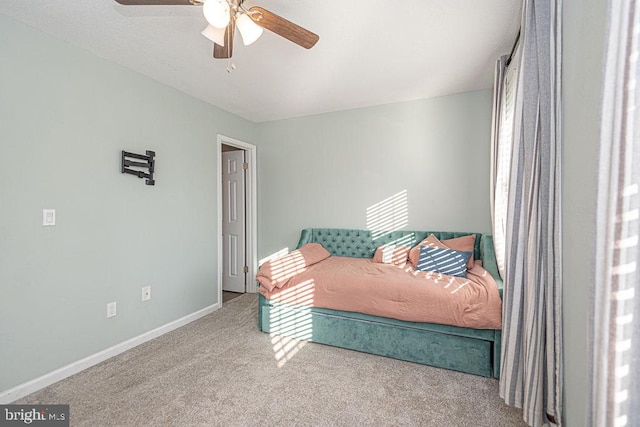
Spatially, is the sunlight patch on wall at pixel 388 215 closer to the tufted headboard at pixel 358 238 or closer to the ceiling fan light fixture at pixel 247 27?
the tufted headboard at pixel 358 238

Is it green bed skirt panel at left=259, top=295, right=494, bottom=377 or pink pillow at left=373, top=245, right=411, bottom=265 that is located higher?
pink pillow at left=373, top=245, right=411, bottom=265

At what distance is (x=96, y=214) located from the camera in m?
2.37

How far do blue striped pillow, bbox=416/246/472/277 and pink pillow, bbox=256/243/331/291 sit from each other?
119 cm

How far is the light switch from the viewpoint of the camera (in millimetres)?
2064

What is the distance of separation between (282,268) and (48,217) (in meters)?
1.87

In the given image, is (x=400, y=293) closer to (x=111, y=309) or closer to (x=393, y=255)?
(x=393, y=255)

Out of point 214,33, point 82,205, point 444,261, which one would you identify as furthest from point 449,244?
point 82,205

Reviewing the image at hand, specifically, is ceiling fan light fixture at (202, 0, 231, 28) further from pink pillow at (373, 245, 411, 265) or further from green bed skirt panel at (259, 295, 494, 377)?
pink pillow at (373, 245, 411, 265)

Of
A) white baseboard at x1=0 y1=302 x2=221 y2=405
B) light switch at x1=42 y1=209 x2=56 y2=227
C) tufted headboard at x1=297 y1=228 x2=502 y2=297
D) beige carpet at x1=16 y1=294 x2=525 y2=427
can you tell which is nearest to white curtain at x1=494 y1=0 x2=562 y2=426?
beige carpet at x1=16 y1=294 x2=525 y2=427

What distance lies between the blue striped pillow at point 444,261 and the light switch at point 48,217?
3111mm

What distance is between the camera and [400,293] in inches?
92.9

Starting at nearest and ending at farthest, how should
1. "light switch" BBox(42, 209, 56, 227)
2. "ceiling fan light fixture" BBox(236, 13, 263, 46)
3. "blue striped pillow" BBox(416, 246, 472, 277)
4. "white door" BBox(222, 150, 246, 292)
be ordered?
"ceiling fan light fixture" BBox(236, 13, 263, 46)
"light switch" BBox(42, 209, 56, 227)
"blue striped pillow" BBox(416, 246, 472, 277)
"white door" BBox(222, 150, 246, 292)

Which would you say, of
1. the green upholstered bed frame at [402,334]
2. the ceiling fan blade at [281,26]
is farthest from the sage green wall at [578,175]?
the ceiling fan blade at [281,26]

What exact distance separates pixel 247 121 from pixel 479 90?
304cm
